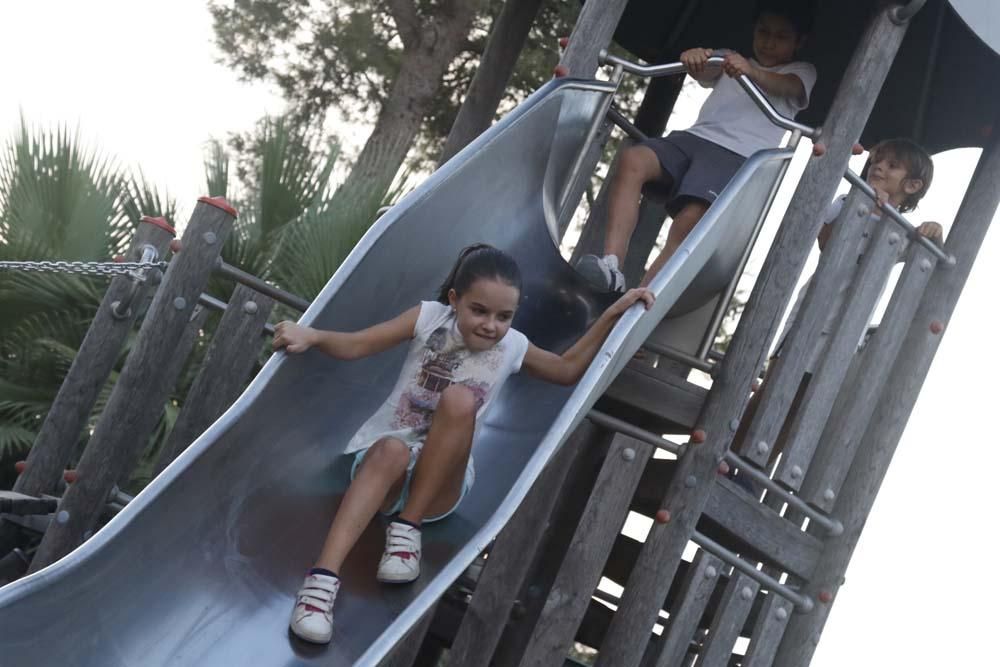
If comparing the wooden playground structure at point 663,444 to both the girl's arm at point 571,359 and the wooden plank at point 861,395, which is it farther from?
the girl's arm at point 571,359

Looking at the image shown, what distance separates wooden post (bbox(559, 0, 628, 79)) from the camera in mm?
5027

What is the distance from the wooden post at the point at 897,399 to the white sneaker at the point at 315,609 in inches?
96.8

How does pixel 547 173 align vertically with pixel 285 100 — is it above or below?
below

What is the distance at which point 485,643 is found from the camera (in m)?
4.30

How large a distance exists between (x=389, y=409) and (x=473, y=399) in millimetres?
347

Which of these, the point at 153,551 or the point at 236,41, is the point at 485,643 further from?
the point at 236,41

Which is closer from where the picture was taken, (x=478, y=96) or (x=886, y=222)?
(x=886, y=222)

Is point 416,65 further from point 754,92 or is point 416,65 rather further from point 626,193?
point 754,92

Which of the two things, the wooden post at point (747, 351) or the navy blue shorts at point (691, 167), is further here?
the navy blue shorts at point (691, 167)

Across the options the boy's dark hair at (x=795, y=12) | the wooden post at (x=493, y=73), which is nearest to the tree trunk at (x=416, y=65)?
the wooden post at (x=493, y=73)

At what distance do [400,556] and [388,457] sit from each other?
267 millimetres

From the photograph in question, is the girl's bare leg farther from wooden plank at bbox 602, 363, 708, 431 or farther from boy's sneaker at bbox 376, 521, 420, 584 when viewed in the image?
wooden plank at bbox 602, 363, 708, 431

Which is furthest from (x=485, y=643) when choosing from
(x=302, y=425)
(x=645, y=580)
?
(x=302, y=425)

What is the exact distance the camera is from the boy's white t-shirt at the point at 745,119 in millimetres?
5109
